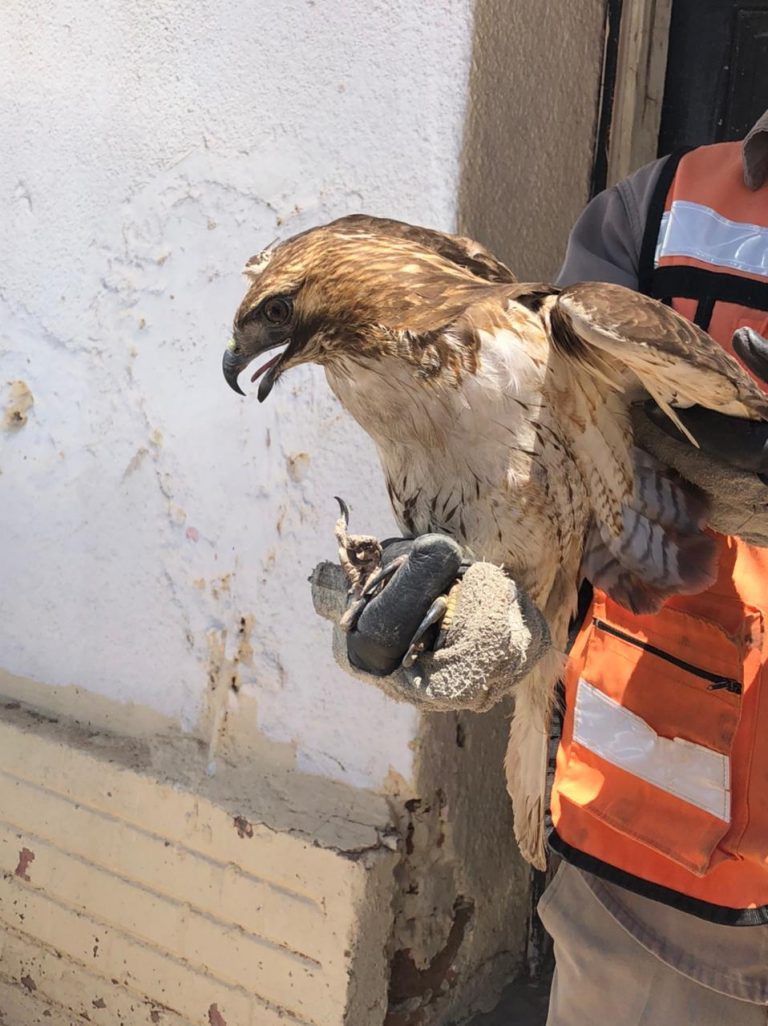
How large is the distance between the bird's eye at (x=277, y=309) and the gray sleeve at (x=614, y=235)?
52cm

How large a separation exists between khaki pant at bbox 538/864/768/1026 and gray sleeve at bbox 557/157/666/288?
3.57ft

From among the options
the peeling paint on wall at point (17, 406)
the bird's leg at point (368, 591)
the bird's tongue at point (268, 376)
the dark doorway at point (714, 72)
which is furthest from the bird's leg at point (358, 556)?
the peeling paint on wall at point (17, 406)

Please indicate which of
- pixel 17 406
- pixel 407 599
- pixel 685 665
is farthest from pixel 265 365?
pixel 17 406

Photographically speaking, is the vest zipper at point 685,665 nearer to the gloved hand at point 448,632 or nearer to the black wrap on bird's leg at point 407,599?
the gloved hand at point 448,632

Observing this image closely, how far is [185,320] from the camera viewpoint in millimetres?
2832

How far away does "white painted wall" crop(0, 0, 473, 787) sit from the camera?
8.19 feet

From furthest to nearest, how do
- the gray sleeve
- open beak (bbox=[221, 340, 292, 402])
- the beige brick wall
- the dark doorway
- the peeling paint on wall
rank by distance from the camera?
the peeling paint on wall
the dark doorway
the beige brick wall
the gray sleeve
open beak (bbox=[221, 340, 292, 402])

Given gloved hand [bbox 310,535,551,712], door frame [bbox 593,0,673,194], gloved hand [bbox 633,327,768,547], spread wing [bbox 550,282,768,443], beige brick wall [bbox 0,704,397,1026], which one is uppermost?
door frame [bbox 593,0,673,194]

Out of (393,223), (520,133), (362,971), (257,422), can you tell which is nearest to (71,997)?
(362,971)

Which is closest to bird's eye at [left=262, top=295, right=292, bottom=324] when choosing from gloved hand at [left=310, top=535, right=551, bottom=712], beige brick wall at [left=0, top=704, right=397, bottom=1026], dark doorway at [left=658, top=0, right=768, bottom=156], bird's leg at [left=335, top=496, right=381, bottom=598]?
bird's leg at [left=335, top=496, right=381, bottom=598]

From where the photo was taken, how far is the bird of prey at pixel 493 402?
1.54 meters

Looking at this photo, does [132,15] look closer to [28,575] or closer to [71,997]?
[28,575]

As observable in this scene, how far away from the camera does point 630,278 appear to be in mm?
1896

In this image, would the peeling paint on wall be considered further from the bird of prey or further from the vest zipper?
the vest zipper
